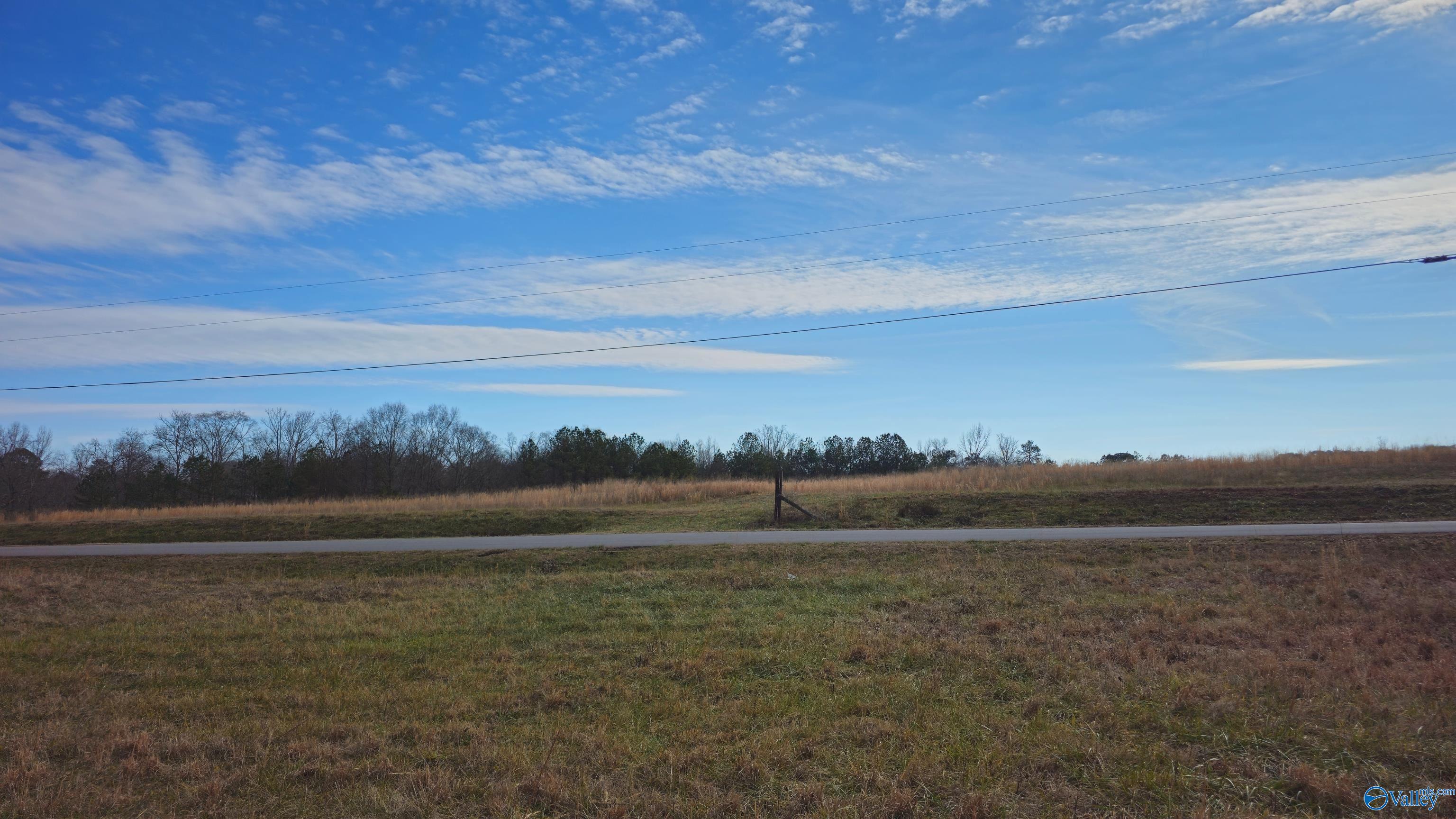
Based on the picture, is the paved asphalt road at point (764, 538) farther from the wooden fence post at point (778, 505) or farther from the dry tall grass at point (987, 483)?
the dry tall grass at point (987, 483)

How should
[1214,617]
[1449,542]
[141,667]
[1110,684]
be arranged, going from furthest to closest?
[1449,542]
[1214,617]
[141,667]
[1110,684]

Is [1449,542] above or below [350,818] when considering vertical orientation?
above

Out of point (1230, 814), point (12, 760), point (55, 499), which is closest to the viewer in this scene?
point (1230, 814)

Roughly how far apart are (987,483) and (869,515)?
933cm

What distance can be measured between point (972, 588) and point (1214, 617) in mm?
3260

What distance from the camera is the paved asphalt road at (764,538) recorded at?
57.5ft

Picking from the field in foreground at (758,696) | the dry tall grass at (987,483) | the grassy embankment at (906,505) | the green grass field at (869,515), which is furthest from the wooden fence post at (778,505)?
the field in foreground at (758,696)

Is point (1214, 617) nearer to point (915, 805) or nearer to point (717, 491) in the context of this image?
point (915, 805)

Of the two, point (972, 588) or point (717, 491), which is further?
point (717, 491)

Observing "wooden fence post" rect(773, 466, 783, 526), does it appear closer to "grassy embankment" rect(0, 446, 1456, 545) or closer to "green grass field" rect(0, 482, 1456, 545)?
"green grass field" rect(0, 482, 1456, 545)

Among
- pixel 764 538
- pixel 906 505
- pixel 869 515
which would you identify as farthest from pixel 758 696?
pixel 906 505

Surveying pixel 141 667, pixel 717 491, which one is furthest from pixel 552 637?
pixel 717 491

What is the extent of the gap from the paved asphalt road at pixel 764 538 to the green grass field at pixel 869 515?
6.42 feet

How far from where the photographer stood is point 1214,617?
1032cm
